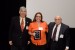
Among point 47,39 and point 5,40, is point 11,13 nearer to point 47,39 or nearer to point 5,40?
point 5,40

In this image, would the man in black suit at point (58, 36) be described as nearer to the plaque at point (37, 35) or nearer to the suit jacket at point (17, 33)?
the plaque at point (37, 35)

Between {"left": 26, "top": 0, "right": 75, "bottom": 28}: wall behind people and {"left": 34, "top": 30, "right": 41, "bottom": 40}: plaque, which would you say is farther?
{"left": 26, "top": 0, "right": 75, "bottom": 28}: wall behind people

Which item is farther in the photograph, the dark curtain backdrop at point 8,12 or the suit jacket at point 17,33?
the dark curtain backdrop at point 8,12

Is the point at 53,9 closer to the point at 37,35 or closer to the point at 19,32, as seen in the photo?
the point at 37,35

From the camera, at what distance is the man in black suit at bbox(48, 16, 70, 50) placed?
4840 millimetres

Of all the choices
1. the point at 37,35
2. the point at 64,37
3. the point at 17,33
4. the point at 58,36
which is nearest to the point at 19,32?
the point at 17,33

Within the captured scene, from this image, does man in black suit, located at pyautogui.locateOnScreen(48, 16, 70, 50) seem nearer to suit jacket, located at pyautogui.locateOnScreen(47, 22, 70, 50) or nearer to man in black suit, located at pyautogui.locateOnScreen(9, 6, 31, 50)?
suit jacket, located at pyautogui.locateOnScreen(47, 22, 70, 50)

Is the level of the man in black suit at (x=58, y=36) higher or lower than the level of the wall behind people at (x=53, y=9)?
lower

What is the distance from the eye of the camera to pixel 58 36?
4.85 m

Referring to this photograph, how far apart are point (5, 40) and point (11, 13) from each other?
28.9 inches

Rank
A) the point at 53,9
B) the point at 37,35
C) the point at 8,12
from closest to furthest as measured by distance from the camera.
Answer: the point at 37,35, the point at 8,12, the point at 53,9

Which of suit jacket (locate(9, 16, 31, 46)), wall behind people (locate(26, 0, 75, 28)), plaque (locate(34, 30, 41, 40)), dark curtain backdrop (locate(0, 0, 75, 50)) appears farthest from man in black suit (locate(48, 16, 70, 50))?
dark curtain backdrop (locate(0, 0, 75, 50))

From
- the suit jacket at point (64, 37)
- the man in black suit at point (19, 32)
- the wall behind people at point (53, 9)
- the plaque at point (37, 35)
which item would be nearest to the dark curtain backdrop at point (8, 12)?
the wall behind people at point (53, 9)

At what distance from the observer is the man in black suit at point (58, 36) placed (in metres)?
4.84
